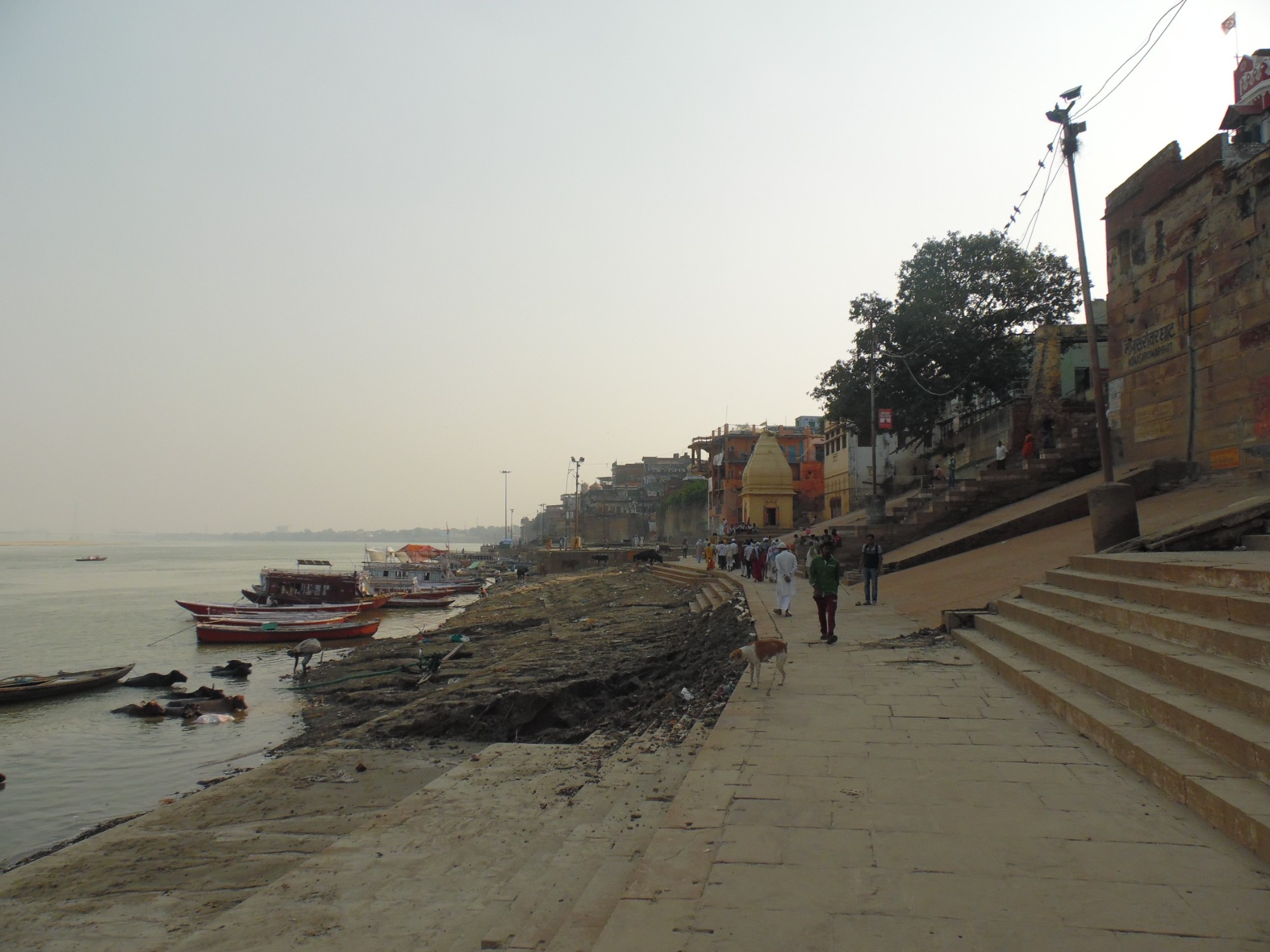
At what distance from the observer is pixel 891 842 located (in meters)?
3.75

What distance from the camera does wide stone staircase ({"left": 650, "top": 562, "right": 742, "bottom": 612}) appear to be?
62.3 feet

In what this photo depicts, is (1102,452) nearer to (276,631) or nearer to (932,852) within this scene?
(932,852)

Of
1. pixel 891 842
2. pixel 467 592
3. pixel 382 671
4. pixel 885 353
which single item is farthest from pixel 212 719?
pixel 467 592

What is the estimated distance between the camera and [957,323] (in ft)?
91.6

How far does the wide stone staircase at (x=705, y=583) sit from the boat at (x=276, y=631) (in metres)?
11.3

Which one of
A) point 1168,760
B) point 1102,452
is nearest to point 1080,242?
point 1102,452

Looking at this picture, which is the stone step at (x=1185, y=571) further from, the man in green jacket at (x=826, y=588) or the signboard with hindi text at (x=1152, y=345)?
the signboard with hindi text at (x=1152, y=345)

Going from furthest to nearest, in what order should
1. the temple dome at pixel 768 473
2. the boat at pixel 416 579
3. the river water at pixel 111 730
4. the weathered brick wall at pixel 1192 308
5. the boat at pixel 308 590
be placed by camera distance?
1. the boat at pixel 416 579
2. the boat at pixel 308 590
3. the temple dome at pixel 768 473
4. the weathered brick wall at pixel 1192 308
5. the river water at pixel 111 730

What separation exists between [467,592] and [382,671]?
33046mm

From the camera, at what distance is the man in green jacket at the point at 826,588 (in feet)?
32.2

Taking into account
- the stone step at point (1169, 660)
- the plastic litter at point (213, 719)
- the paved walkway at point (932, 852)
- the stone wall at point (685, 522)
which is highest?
the stone wall at point (685, 522)

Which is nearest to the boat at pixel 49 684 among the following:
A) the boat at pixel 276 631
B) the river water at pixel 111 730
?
the river water at pixel 111 730

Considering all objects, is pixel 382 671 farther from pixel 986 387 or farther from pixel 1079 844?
pixel 986 387

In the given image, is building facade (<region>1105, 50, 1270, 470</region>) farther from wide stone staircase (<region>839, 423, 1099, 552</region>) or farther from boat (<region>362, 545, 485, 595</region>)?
boat (<region>362, 545, 485, 595</region>)
